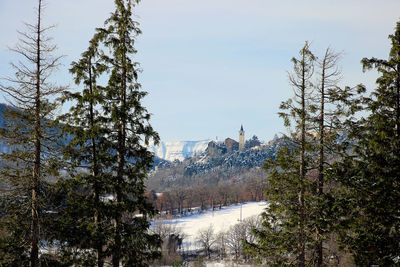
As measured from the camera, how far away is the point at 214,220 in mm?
115938

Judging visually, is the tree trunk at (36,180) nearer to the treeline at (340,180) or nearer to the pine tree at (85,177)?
the pine tree at (85,177)

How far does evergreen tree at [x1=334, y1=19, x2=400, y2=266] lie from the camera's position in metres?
13.8

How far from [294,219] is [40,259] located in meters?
10.2

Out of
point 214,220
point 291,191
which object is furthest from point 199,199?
point 291,191

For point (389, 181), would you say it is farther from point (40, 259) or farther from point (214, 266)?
point (214, 266)

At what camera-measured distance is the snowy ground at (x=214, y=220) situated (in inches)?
3862

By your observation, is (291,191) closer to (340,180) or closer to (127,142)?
(340,180)

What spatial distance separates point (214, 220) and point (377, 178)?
104m

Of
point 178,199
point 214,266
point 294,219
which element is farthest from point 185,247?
point 294,219

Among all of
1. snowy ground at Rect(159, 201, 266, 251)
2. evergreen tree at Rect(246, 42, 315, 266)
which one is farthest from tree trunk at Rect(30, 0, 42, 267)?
snowy ground at Rect(159, 201, 266, 251)

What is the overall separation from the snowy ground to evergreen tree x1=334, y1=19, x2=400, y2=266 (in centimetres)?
7716

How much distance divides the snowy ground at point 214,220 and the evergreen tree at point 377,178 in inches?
3038

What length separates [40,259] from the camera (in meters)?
13.5

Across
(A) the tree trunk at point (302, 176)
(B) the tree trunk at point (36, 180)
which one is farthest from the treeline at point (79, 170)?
(A) the tree trunk at point (302, 176)
